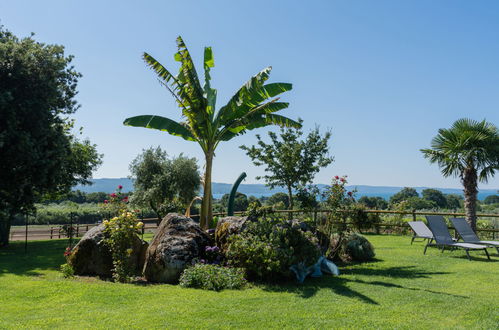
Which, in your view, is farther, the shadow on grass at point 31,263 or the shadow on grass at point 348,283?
the shadow on grass at point 31,263

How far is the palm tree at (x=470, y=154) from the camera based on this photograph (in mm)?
12703

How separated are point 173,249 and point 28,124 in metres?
8.01

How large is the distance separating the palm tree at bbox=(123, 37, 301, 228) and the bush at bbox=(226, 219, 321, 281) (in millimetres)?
3155

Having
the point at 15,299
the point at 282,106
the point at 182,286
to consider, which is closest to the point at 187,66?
the point at 282,106

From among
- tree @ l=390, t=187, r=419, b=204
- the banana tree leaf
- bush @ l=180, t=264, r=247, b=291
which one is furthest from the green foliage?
tree @ l=390, t=187, r=419, b=204

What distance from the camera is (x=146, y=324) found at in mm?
4633

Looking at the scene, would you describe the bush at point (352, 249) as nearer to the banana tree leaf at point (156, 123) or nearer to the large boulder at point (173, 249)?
the large boulder at point (173, 249)

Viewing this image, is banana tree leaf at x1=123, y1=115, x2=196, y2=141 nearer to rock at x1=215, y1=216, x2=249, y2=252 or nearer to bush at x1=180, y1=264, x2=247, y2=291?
rock at x1=215, y1=216, x2=249, y2=252

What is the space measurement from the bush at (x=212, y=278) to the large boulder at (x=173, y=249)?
0.95ft

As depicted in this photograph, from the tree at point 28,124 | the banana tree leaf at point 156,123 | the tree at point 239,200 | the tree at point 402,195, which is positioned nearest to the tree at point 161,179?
the tree at point 239,200

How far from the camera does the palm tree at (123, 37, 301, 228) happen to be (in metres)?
10.4

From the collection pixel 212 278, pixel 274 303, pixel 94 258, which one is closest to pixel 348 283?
pixel 274 303

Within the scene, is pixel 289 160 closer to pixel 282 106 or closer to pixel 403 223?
pixel 403 223

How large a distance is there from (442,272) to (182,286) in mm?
5775
